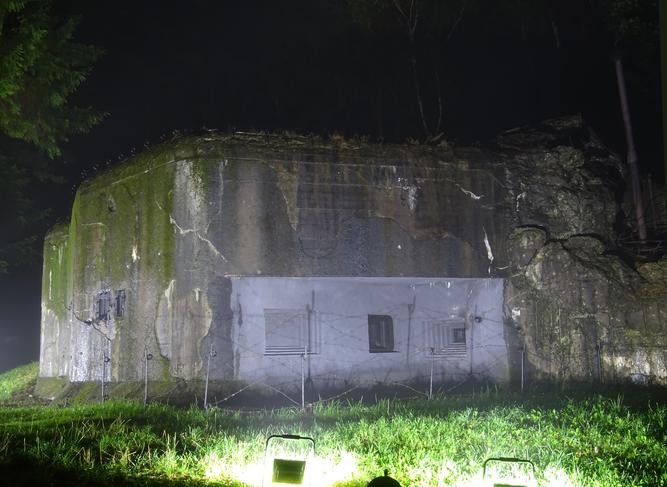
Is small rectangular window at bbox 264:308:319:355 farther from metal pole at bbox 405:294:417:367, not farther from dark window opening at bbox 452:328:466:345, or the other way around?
dark window opening at bbox 452:328:466:345

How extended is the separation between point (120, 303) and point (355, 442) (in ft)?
22.5

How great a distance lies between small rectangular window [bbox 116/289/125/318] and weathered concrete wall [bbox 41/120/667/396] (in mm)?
73

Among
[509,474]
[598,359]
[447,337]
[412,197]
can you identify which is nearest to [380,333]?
[447,337]

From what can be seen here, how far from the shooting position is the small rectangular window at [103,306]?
13617 millimetres

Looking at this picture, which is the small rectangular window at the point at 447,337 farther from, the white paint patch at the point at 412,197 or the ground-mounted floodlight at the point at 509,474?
the ground-mounted floodlight at the point at 509,474

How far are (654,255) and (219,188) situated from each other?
843 centimetres

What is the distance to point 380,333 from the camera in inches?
526

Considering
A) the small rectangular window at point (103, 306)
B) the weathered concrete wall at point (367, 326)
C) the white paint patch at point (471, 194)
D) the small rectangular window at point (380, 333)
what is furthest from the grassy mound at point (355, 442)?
the white paint patch at point (471, 194)

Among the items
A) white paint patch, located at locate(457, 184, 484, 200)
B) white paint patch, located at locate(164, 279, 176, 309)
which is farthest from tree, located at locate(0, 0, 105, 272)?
white paint patch, located at locate(457, 184, 484, 200)

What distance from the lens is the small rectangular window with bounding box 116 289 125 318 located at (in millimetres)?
13195

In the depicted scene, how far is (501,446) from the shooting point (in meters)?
7.73

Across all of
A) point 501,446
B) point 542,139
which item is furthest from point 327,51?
point 501,446

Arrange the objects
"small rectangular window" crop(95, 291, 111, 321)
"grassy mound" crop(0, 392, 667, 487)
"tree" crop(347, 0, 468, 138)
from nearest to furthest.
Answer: "grassy mound" crop(0, 392, 667, 487) → "small rectangular window" crop(95, 291, 111, 321) → "tree" crop(347, 0, 468, 138)

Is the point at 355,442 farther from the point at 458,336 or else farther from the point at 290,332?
the point at 458,336
